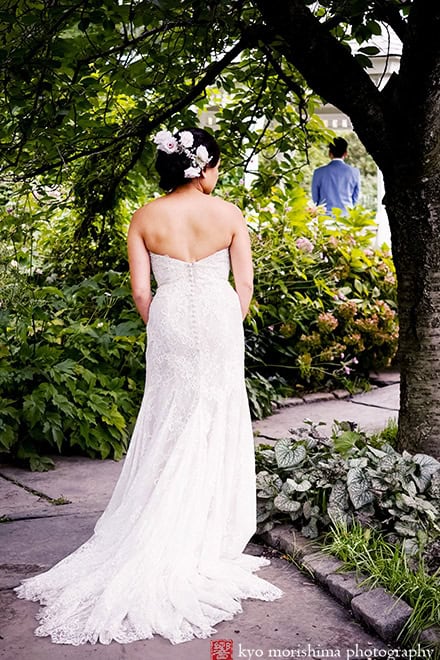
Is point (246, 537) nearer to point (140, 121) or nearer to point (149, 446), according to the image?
point (149, 446)

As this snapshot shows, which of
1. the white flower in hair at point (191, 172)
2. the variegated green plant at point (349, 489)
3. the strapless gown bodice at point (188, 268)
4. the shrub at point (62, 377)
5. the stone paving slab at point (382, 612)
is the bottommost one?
the stone paving slab at point (382, 612)

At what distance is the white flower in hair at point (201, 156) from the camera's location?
3793mm

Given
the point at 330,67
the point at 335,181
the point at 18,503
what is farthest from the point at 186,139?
the point at 335,181

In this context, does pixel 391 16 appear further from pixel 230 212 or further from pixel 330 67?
pixel 230 212

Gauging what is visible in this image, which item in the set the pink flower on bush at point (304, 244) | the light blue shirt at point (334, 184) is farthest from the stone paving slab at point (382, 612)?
the light blue shirt at point (334, 184)

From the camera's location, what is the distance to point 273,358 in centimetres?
773

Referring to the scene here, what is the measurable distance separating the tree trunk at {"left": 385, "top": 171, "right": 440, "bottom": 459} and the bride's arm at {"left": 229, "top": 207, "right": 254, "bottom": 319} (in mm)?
941

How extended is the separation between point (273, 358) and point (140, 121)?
9.35ft

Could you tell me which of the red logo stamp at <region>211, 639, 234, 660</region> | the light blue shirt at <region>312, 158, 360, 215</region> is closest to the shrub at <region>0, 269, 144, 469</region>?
the red logo stamp at <region>211, 639, 234, 660</region>

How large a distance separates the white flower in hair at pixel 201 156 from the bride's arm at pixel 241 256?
0.25 meters

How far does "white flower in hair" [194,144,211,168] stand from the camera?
149 inches

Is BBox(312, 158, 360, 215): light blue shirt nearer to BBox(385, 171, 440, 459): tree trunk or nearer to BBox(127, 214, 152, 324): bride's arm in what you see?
BBox(385, 171, 440, 459): tree trunk

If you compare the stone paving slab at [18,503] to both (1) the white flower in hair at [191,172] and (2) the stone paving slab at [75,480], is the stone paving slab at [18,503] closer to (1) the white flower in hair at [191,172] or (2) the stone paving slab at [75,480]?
(2) the stone paving slab at [75,480]

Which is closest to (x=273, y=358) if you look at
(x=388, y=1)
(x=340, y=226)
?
(x=340, y=226)
